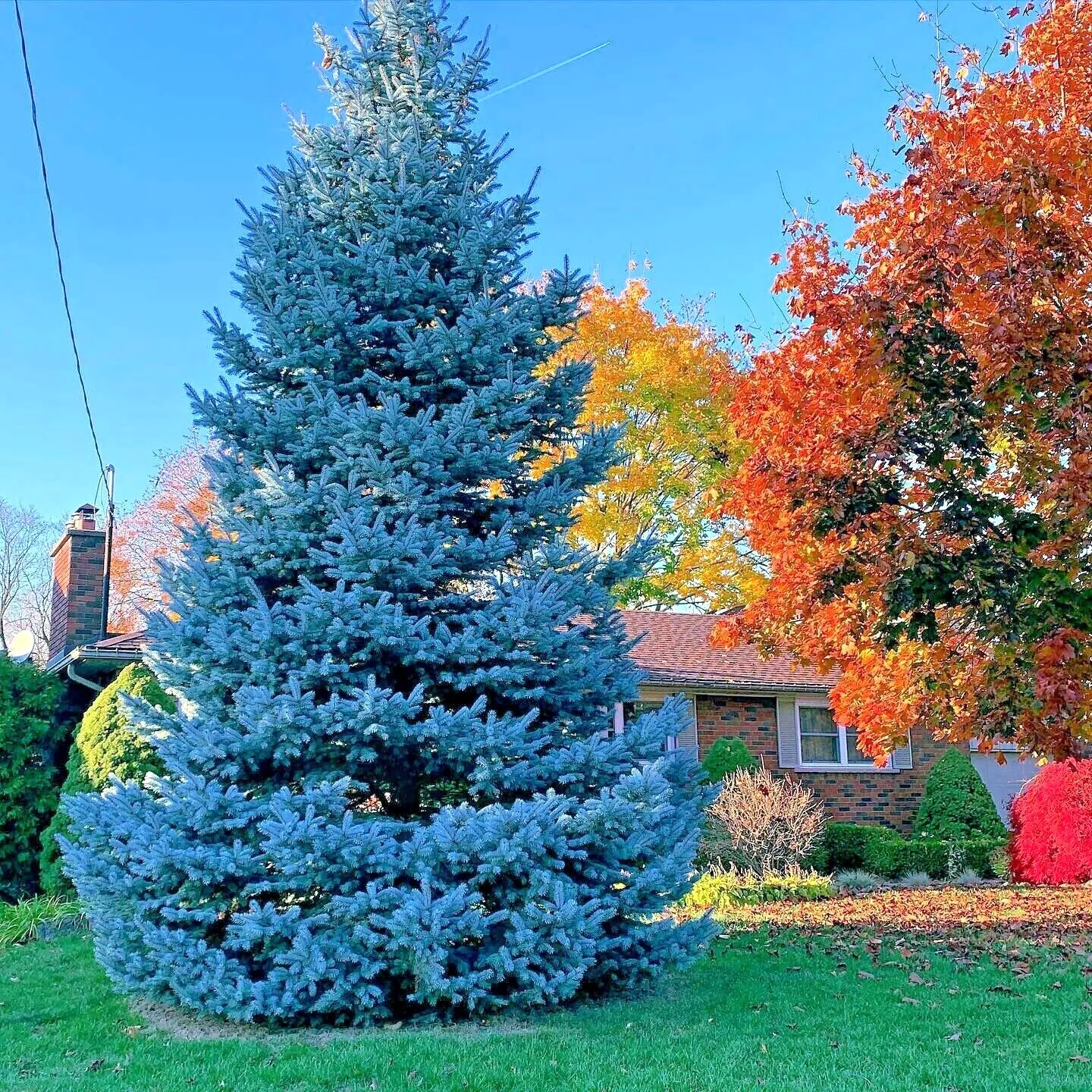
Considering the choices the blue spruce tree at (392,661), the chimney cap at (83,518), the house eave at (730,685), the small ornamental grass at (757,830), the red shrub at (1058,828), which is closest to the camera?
the blue spruce tree at (392,661)

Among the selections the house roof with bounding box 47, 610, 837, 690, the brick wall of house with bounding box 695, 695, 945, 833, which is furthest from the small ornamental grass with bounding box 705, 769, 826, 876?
the brick wall of house with bounding box 695, 695, 945, 833

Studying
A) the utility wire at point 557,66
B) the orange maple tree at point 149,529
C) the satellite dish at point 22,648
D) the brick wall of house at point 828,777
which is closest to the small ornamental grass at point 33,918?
the satellite dish at point 22,648

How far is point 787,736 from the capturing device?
1747 cm

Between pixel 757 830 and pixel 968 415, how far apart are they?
765 centimetres

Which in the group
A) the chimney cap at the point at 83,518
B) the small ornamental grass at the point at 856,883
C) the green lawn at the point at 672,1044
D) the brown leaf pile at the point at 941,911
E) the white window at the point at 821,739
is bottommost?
the small ornamental grass at the point at 856,883

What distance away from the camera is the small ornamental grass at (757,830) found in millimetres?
13273

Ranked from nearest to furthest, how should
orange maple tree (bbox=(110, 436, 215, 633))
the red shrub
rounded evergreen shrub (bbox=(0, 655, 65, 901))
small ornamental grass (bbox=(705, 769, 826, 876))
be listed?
rounded evergreen shrub (bbox=(0, 655, 65, 901))
small ornamental grass (bbox=(705, 769, 826, 876))
the red shrub
orange maple tree (bbox=(110, 436, 215, 633))

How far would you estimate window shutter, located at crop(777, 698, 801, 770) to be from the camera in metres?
17.3

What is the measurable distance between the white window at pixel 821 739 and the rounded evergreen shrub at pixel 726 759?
2.13 m

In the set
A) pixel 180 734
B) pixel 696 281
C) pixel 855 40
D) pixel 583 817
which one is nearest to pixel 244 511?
pixel 180 734

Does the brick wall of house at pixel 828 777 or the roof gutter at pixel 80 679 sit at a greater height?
the roof gutter at pixel 80 679

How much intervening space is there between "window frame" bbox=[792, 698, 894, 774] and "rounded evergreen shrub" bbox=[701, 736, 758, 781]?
187 centimetres

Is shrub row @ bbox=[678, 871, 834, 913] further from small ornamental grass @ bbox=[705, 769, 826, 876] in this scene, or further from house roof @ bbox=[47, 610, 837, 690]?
house roof @ bbox=[47, 610, 837, 690]

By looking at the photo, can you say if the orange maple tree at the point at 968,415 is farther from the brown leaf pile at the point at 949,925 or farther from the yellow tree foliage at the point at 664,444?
the yellow tree foliage at the point at 664,444
